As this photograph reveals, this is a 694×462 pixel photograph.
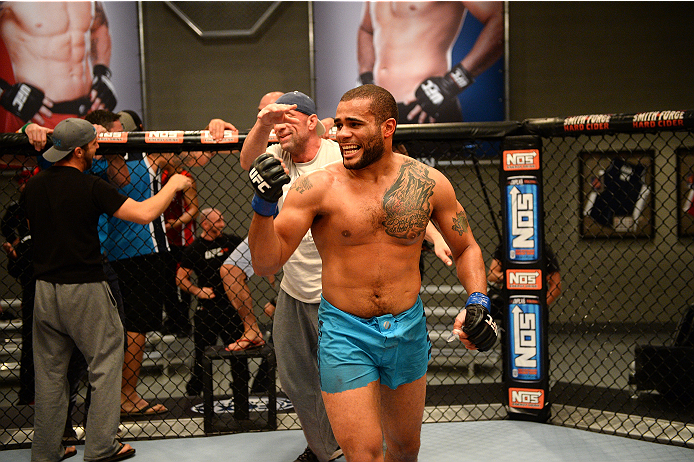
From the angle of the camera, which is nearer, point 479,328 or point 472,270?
point 479,328

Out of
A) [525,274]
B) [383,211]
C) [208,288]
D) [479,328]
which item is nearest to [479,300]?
[479,328]

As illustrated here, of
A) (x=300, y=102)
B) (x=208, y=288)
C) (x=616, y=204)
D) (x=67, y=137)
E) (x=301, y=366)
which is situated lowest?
(x=301, y=366)

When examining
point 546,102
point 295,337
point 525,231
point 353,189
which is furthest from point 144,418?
point 546,102

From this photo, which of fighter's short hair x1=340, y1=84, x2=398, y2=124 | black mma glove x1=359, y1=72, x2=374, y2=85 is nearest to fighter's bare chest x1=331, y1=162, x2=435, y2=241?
fighter's short hair x1=340, y1=84, x2=398, y2=124

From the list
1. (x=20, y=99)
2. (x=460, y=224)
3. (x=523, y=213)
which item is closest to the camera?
(x=460, y=224)

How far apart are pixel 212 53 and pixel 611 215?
4588 millimetres

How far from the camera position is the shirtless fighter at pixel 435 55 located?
575 centimetres

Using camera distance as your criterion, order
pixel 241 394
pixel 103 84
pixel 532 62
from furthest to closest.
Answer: pixel 532 62 < pixel 103 84 < pixel 241 394

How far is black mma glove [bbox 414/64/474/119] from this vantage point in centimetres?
574

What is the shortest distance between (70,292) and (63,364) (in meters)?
0.35

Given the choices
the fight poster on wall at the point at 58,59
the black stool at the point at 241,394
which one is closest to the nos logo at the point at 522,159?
the black stool at the point at 241,394

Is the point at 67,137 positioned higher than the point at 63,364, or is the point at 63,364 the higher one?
the point at 67,137

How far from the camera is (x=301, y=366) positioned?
251 centimetres

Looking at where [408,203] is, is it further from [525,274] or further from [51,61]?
[51,61]
